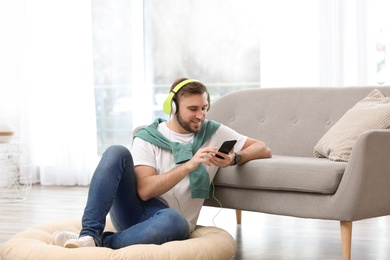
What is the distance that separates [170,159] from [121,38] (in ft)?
11.5

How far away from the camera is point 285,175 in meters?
3.33

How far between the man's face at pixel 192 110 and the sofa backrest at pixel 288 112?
107 cm

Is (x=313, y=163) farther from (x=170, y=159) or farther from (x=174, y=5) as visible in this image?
(x=174, y=5)

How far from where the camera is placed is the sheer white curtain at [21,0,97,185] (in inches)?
248

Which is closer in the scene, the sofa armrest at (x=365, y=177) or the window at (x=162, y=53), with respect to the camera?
the sofa armrest at (x=365, y=177)

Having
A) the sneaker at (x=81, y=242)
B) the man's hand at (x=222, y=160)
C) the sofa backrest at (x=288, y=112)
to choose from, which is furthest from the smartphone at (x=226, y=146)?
the sofa backrest at (x=288, y=112)

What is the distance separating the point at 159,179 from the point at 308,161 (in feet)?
2.56

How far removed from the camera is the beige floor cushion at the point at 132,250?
281 cm

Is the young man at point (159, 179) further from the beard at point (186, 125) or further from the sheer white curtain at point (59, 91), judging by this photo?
the sheer white curtain at point (59, 91)

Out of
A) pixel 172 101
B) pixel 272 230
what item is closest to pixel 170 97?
pixel 172 101

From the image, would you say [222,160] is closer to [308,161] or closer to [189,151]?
[189,151]

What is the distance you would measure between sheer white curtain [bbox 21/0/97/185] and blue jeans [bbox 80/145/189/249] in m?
3.29

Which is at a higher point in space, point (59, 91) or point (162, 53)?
point (162, 53)

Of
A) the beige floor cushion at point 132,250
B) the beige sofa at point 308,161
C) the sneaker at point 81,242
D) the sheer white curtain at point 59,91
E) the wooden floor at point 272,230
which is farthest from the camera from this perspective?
the sheer white curtain at point 59,91
